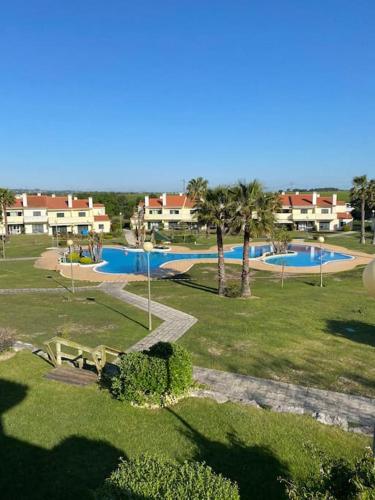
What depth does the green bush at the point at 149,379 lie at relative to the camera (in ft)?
35.9

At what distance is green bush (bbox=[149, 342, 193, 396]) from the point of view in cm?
1110

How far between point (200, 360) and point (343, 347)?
19.7 ft

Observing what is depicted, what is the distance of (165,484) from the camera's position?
551cm

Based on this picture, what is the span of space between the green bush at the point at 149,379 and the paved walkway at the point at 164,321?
493 centimetres

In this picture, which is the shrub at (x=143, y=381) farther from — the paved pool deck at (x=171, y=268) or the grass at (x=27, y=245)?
the grass at (x=27, y=245)

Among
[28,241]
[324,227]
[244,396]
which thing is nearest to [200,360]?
[244,396]

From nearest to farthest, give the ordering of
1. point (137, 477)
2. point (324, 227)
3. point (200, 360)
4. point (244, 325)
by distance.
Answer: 1. point (137, 477)
2. point (200, 360)
3. point (244, 325)
4. point (324, 227)

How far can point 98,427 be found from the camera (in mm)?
9836

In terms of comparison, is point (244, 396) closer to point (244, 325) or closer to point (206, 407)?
point (206, 407)

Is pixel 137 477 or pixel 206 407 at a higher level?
pixel 137 477

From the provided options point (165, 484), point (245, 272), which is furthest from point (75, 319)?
point (165, 484)

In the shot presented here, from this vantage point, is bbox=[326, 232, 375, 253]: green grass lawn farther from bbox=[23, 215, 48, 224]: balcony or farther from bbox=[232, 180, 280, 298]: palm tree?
bbox=[23, 215, 48, 224]: balcony

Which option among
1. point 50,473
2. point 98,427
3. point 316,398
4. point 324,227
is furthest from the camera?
point 324,227

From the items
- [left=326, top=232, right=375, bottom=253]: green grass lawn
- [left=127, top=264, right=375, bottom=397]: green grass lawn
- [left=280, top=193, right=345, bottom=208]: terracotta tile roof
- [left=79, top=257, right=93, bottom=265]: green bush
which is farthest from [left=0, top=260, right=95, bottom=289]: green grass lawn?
[left=280, top=193, right=345, bottom=208]: terracotta tile roof
